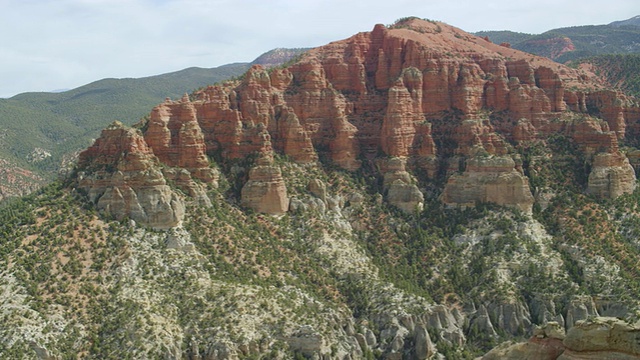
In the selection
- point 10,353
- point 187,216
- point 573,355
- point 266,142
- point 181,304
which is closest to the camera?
point 573,355

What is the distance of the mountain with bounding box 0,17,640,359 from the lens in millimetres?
71375

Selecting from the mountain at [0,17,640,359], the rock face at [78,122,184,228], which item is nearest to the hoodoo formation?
the mountain at [0,17,640,359]

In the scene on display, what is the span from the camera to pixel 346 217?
98.5 meters

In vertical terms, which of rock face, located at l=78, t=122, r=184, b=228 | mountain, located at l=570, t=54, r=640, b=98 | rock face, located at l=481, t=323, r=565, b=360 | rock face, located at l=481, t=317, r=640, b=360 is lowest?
rock face, located at l=481, t=323, r=565, b=360

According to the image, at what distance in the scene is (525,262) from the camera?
3541 inches

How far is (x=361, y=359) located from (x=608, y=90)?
215 ft

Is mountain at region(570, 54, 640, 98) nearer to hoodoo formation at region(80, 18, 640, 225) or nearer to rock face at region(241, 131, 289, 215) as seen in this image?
hoodoo formation at region(80, 18, 640, 225)

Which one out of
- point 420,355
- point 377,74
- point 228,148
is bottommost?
point 420,355

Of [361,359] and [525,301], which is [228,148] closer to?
[361,359]

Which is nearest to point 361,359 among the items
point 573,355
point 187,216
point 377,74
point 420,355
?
point 420,355

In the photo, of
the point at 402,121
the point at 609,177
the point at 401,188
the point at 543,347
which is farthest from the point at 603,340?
the point at 402,121

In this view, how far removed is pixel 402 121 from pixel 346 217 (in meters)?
17.1

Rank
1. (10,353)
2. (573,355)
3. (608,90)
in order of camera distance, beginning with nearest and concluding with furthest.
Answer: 1. (573,355)
2. (10,353)
3. (608,90)

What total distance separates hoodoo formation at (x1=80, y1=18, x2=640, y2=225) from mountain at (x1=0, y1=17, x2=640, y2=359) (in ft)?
0.94
